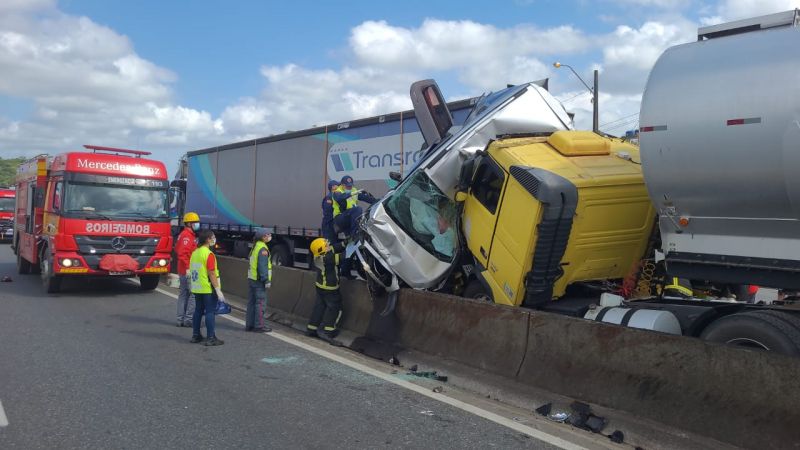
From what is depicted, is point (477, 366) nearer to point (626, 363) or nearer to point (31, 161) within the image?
point (626, 363)

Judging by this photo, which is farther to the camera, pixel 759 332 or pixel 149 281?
pixel 149 281

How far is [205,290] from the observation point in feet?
25.5

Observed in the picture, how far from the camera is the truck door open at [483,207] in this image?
7.07 metres

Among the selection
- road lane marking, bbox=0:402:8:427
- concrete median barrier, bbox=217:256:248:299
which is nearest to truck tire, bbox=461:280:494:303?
road lane marking, bbox=0:402:8:427

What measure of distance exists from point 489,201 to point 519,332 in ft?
6.19

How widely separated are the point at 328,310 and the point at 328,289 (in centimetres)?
28

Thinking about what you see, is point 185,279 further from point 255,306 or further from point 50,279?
point 50,279

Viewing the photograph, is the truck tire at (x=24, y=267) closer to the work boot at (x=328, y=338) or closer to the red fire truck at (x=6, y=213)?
the work boot at (x=328, y=338)

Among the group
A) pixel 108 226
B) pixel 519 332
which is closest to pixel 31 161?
pixel 108 226

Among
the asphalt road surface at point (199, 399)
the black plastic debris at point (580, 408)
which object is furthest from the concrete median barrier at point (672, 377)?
the asphalt road surface at point (199, 399)

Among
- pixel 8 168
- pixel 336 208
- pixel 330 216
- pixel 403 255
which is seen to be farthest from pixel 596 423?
pixel 8 168

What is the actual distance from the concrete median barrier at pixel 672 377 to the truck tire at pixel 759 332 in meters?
0.63

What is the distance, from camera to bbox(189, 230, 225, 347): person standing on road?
7781 mm

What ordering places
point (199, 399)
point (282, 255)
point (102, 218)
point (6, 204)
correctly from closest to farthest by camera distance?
point (199, 399), point (102, 218), point (282, 255), point (6, 204)
